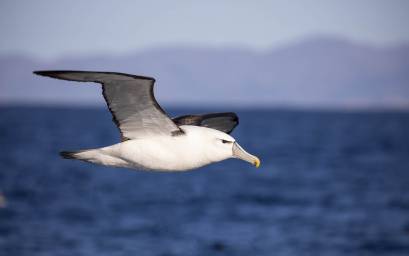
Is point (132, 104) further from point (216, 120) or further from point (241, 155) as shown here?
point (216, 120)

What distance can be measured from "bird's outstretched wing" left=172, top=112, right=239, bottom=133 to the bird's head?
0.88 m

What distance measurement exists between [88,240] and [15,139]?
181 ft

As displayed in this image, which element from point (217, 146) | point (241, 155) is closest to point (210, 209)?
point (241, 155)

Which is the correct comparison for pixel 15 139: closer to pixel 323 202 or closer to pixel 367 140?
pixel 367 140

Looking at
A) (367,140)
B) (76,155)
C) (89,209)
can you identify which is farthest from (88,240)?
(367,140)

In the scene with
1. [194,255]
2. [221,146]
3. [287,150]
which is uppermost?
[287,150]

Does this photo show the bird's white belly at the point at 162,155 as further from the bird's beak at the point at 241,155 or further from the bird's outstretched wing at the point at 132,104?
the bird's beak at the point at 241,155

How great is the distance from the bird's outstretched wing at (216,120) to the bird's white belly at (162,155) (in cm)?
112

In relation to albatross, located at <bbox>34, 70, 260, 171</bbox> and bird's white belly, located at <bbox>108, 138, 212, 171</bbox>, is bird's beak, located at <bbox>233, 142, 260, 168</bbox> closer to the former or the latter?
albatross, located at <bbox>34, 70, 260, 171</bbox>

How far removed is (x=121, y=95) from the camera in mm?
7836

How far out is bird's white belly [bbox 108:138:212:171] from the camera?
8039mm

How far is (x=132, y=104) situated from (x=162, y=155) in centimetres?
60

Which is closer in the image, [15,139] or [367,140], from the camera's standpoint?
[15,139]

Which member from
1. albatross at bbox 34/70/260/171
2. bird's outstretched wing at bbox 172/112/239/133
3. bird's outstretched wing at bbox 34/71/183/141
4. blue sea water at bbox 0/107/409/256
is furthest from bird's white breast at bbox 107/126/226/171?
blue sea water at bbox 0/107/409/256
